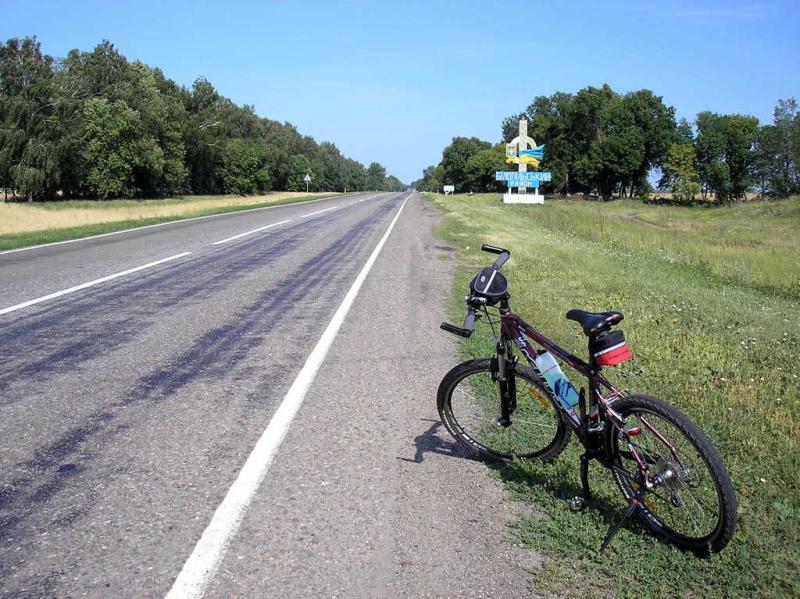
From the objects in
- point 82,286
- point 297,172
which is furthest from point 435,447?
point 297,172

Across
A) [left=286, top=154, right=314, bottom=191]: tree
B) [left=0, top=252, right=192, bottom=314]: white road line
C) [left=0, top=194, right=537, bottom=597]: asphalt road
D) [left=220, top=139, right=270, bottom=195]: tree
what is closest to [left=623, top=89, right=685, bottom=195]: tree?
[left=220, top=139, right=270, bottom=195]: tree

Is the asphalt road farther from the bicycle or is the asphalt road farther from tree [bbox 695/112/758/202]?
tree [bbox 695/112/758/202]

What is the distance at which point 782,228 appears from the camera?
40.9 m

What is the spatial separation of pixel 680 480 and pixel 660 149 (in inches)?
3747

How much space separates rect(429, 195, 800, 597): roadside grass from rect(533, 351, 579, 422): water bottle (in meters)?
0.55

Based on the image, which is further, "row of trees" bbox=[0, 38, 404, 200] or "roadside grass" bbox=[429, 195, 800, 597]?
"row of trees" bbox=[0, 38, 404, 200]

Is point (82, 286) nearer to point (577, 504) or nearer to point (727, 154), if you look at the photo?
point (577, 504)

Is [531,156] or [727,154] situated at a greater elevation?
[727,154]

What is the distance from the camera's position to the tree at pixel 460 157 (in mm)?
149238

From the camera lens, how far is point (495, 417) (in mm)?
4559

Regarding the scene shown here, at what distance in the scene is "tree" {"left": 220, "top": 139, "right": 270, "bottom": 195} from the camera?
88812mm

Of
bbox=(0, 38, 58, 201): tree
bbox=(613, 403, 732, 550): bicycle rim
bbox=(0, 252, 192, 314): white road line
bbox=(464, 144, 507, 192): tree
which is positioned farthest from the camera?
bbox=(464, 144, 507, 192): tree

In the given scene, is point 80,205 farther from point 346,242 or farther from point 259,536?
point 259,536

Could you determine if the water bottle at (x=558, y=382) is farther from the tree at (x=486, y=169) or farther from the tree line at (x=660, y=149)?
the tree at (x=486, y=169)
